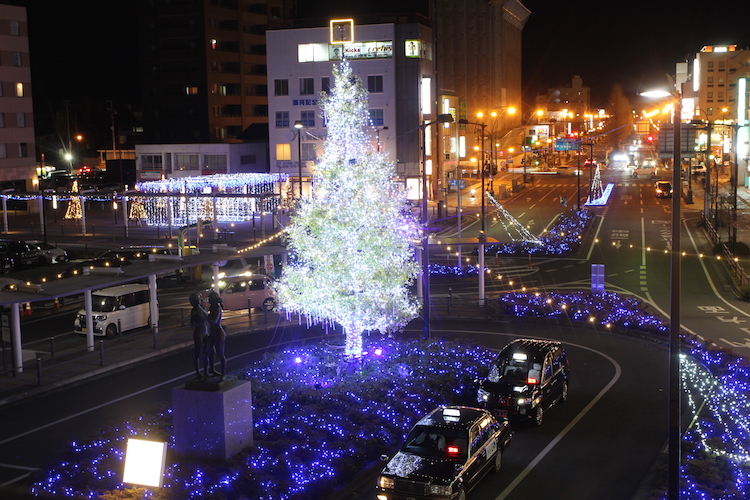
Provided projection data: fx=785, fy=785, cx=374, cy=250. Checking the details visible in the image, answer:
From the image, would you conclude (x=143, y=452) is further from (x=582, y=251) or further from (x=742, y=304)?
(x=582, y=251)

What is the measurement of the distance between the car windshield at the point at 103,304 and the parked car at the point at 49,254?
1748 cm

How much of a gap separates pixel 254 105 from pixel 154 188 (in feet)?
162

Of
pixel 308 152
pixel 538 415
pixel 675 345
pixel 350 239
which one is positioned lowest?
pixel 538 415

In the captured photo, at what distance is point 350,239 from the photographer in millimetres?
21047

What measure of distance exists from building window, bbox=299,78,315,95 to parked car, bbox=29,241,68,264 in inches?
1333

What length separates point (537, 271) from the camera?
39.4 m

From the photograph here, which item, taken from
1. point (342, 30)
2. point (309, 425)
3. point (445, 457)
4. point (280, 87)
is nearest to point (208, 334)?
point (309, 425)

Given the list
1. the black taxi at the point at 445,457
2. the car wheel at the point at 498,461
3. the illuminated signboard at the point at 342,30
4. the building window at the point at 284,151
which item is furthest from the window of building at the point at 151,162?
the car wheel at the point at 498,461

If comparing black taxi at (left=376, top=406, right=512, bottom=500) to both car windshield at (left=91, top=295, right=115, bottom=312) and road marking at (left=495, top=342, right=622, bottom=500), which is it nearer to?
road marking at (left=495, top=342, right=622, bottom=500)

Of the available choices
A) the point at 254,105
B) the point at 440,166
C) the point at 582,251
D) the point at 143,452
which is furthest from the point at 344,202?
the point at 254,105

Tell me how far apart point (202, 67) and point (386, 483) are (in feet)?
312

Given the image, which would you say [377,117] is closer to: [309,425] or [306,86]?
[306,86]

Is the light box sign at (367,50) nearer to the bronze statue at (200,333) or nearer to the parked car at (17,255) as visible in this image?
the parked car at (17,255)

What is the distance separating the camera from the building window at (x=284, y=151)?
74.2 m
